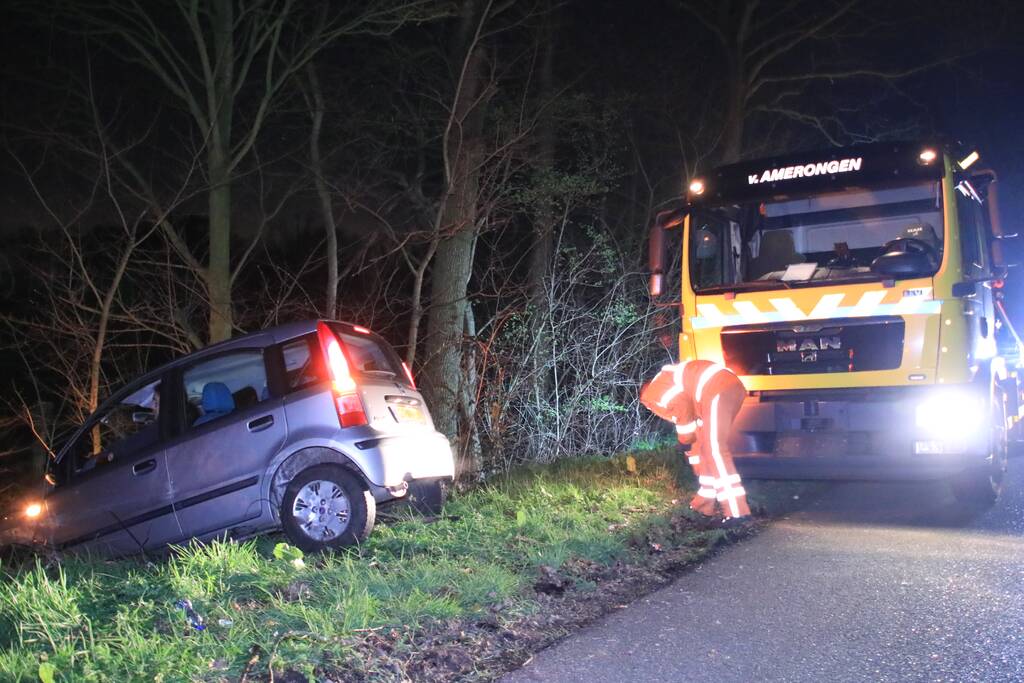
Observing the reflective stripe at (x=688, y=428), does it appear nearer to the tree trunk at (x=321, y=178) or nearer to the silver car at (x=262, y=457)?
the silver car at (x=262, y=457)

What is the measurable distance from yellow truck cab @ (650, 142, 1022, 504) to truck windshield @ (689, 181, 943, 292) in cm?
1

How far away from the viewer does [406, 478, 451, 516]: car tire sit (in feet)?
23.7

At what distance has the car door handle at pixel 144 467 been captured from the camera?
689cm

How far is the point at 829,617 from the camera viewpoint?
16.1ft

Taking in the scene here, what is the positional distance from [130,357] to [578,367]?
22.9 ft

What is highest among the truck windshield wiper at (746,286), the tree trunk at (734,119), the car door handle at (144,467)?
the tree trunk at (734,119)

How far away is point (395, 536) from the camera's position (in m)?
6.34

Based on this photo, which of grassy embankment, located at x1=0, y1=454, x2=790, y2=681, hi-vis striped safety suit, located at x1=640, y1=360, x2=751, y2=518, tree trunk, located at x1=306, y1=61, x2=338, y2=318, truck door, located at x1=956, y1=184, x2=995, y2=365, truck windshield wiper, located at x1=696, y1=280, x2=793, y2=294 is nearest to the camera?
grassy embankment, located at x1=0, y1=454, x2=790, y2=681

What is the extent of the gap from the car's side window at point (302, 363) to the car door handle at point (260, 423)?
249 millimetres

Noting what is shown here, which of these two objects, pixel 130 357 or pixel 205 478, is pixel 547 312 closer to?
pixel 205 478

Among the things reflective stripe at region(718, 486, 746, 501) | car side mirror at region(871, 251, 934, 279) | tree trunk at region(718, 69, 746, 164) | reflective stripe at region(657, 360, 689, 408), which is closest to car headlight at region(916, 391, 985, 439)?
car side mirror at region(871, 251, 934, 279)

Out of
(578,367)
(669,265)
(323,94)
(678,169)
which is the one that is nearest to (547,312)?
(578,367)

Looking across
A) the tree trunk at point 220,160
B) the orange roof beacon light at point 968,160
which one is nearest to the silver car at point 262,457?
the tree trunk at point 220,160

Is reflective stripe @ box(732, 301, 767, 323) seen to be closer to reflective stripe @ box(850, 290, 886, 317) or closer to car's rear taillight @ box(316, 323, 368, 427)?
reflective stripe @ box(850, 290, 886, 317)
